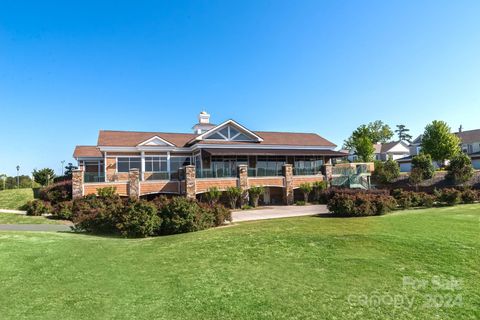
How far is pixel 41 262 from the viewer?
779cm

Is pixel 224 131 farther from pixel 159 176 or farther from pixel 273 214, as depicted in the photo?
pixel 273 214

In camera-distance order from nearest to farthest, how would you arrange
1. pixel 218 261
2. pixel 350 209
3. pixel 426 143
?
pixel 218 261 → pixel 350 209 → pixel 426 143

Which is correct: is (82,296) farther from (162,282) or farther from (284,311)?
(284,311)

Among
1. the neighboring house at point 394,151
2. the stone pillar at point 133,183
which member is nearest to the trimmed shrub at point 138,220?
the stone pillar at point 133,183

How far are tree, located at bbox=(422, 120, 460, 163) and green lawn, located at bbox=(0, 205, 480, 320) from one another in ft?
125

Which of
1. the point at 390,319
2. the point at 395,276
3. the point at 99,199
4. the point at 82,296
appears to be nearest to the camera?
the point at 390,319

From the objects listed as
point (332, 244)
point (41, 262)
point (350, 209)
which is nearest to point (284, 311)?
point (332, 244)

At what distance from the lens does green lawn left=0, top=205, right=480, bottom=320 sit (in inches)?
193

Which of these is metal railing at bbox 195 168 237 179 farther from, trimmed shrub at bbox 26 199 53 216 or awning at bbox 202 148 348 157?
trimmed shrub at bbox 26 199 53 216

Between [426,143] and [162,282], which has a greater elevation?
[426,143]

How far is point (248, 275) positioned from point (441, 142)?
4582 centimetres

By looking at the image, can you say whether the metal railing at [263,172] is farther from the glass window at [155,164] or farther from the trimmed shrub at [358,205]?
the trimmed shrub at [358,205]

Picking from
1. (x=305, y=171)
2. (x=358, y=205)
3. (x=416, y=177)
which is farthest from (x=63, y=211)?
(x=416, y=177)

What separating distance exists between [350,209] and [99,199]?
53.7 ft
